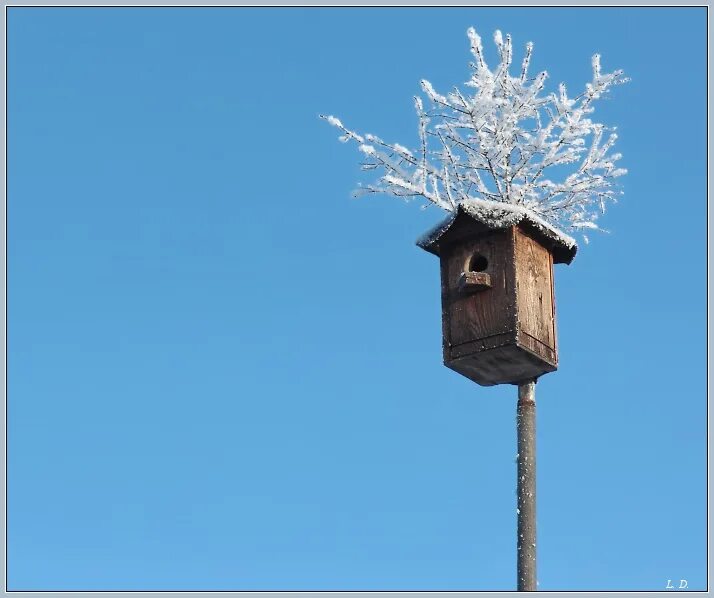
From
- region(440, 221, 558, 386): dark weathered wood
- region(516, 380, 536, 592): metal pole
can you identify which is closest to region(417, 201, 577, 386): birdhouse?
region(440, 221, 558, 386): dark weathered wood

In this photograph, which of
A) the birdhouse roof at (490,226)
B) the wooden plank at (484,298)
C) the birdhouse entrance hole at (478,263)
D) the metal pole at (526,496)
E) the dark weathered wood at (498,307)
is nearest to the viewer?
the metal pole at (526,496)

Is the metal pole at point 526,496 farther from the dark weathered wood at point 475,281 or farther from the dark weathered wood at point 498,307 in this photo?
the dark weathered wood at point 475,281

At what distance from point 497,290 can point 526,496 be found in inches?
59.7

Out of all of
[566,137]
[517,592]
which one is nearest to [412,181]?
[566,137]

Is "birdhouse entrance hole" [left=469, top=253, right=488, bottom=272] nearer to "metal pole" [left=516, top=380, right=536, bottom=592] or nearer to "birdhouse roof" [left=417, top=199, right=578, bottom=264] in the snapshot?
"birdhouse roof" [left=417, top=199, right=578, bottom=264]

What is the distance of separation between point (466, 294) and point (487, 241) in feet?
1.08

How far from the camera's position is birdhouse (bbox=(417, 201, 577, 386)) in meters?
6.53

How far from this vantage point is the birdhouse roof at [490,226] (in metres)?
6.74

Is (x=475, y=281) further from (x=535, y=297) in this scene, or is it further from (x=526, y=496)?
(x=526, y=496)

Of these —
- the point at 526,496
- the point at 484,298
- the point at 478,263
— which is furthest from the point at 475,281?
the point at 526,496

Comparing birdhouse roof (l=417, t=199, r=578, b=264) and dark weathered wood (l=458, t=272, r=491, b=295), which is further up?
birdhouse roof (l=417, t=199, r=578, b=264)

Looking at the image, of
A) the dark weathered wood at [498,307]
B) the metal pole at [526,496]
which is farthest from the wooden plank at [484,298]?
the metal pole at [526,496]

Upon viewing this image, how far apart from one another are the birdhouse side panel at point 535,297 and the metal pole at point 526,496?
65 centimetres

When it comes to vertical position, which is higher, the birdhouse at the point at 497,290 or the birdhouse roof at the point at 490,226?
the birdhouse roof at the point at 490,226
